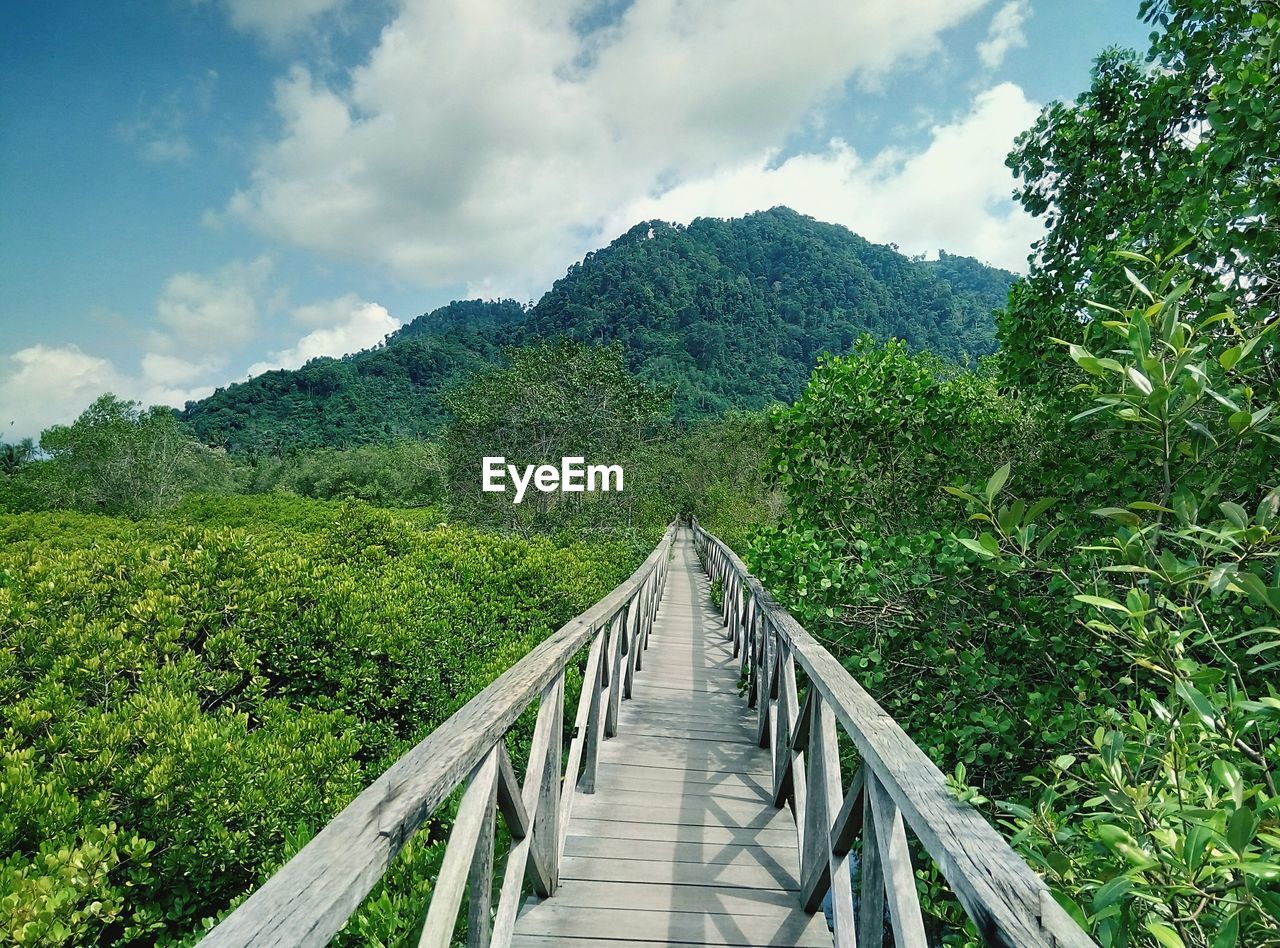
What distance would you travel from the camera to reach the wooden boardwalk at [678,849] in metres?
2.47

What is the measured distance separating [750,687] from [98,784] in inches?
183

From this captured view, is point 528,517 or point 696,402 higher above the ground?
point 696,402

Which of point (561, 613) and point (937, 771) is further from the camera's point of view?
point (561, 613)

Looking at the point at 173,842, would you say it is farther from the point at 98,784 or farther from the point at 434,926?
the point at 434,926

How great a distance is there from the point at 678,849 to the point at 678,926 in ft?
2.03

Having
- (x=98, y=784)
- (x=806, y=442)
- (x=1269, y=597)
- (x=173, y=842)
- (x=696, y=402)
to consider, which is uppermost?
(x=696, y=402)

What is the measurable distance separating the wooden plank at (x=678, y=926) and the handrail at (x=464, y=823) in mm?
157

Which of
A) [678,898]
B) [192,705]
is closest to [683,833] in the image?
[678,898]

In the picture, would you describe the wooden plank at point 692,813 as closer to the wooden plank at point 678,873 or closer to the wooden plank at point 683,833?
the wooden plank at point 683,833

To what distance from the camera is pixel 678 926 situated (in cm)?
248

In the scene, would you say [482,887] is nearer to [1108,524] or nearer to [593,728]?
[593,728]

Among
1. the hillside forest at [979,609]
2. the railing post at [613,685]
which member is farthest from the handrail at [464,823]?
the railing post at [613,685]

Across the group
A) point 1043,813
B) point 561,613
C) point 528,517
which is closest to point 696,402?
point 528,517

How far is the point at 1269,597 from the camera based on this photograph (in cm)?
109
